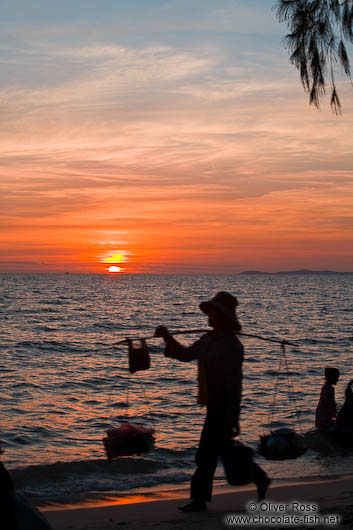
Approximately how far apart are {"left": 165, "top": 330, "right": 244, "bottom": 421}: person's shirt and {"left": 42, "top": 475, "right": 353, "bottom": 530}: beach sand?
3.74ft

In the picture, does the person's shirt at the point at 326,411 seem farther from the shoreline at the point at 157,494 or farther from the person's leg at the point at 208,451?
the person's leg at the point at 208,451

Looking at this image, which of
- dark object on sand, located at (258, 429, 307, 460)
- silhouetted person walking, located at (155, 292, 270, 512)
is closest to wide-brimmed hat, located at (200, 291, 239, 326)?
silhouetted person walking, located at (155, 292, 270, 512)

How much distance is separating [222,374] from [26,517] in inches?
98.7

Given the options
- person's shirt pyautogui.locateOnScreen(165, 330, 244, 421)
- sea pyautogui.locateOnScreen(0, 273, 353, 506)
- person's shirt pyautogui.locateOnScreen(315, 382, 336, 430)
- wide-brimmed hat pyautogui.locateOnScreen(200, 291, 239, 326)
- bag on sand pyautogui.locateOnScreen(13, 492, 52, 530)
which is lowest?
sea pyautogui.locateOnScreen(0, 273, 353, 506)

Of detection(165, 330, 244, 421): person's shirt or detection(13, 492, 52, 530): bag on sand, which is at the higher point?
detection(165, 330, 244, 421): person's shirt

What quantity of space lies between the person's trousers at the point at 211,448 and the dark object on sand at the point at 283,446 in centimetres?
49

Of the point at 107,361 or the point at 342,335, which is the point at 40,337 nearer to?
the point at 107,361

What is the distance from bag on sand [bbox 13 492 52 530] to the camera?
4301 mm

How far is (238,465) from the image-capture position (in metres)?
6.15

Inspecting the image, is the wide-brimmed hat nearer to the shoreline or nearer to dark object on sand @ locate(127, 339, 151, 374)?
dark object on sand @ locate(127, 339, 151, 374)

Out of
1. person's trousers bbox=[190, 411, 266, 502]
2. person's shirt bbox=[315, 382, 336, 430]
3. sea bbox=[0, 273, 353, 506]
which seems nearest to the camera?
person's trousers bbox=[190, 411, 266, 502]

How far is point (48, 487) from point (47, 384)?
35.8 ft

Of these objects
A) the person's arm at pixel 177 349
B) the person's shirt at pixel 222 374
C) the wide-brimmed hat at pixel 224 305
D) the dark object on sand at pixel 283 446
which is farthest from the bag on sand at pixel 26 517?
the dark object on sand at pixel 283 446

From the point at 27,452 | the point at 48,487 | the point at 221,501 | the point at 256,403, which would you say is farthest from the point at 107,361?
the point at 221,501
